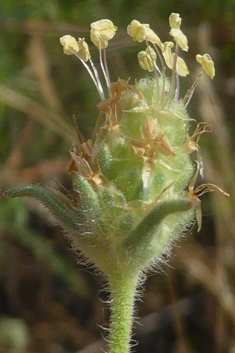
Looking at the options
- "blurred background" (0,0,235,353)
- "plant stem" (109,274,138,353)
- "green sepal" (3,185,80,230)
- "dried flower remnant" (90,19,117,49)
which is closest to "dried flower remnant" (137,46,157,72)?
"dried flower remnant" (90,19,117,49)

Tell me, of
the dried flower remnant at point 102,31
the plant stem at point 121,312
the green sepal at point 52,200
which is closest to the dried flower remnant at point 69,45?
the dried flower remnant at point 102,31

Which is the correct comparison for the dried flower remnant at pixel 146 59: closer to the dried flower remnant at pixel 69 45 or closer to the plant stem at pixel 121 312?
the dried flower remnant at pixel 69 45

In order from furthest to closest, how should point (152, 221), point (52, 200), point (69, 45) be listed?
1. point (69, 45)
2. point (52, 200)
3. point (152, 221)

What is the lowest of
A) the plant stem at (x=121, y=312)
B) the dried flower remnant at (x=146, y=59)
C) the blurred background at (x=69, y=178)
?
the blurred background at (x=69, y=178)

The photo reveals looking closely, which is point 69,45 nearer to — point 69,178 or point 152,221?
point 152,221

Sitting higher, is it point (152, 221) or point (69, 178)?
point (152, 221)

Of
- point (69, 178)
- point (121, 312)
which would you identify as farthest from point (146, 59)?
point (69, 178)

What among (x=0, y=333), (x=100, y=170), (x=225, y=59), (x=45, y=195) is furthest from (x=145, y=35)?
(x=0, y=333)
